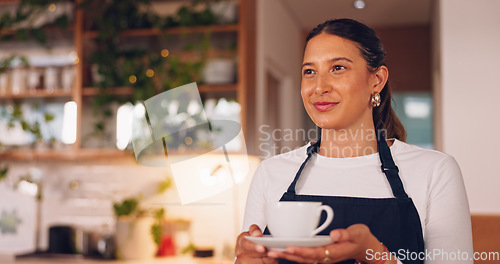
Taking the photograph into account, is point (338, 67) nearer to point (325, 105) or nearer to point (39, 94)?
point (325, 105)

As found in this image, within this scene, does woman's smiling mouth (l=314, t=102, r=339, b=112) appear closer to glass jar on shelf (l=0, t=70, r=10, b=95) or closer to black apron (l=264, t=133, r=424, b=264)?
black apron (l=264, t=133, r=424, b=264)

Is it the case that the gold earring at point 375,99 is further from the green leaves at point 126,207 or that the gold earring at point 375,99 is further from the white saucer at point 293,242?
the green leaves at point 126,207

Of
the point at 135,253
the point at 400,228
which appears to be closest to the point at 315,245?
the point at 400,228

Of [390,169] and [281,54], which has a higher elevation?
[281,54]

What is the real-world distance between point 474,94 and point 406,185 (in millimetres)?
1703

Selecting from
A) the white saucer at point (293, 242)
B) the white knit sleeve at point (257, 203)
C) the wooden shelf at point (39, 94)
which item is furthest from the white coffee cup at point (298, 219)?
the wooden shelf at point (39, 94)

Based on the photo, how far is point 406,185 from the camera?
3.71ft

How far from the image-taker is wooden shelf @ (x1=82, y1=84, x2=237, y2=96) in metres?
2.87

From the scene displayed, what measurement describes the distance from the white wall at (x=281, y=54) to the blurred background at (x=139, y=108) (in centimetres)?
2

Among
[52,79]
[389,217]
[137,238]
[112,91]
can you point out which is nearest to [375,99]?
[389,217]

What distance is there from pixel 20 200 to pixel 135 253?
1.04 m

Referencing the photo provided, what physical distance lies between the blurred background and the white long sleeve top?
1.60 metres

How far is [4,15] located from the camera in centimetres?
316

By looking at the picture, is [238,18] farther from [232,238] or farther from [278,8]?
[232,238]
